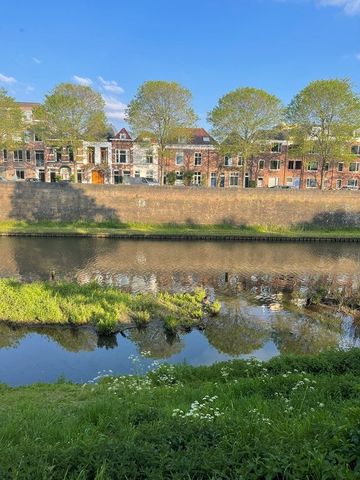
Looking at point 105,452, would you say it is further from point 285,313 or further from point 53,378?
point 285,313

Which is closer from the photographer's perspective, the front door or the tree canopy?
the tree canopy

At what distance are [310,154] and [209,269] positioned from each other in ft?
108

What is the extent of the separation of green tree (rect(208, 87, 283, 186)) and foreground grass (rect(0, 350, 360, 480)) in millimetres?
37742

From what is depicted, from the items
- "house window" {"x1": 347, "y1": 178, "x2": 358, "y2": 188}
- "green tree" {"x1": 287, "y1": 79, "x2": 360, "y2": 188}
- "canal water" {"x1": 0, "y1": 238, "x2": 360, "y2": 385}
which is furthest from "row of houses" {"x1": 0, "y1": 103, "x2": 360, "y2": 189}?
"canal water" {"x1": 0, "y1": 238, "x2": 360, "y2": 385}

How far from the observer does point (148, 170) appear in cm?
5428

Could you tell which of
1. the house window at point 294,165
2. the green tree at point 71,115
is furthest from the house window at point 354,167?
the green tree at point 71,115

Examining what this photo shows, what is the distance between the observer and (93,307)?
1548cm

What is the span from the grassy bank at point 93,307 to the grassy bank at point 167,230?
1658cm

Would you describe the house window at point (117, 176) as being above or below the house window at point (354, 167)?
below

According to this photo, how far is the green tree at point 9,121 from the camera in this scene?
128 feet

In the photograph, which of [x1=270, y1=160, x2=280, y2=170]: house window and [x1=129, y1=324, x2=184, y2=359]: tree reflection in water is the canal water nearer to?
[x1=129, y1=324, x2=184, y2=359]: tree reflection in water

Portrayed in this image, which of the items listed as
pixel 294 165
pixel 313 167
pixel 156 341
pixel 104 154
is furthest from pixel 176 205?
pixel 156 341

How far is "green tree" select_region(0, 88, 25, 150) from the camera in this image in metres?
39.0

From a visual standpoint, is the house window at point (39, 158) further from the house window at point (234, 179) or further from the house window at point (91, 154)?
the house window at point (234, 179)
